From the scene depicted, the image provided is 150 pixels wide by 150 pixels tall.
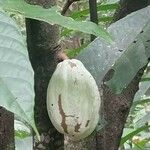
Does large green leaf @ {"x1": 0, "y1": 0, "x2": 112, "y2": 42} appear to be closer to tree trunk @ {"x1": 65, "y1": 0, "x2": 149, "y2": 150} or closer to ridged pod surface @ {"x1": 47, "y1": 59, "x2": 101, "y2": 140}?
ridged pod surface @ {"x1": 47, "y1": 59, "x2": 101, "y2": 140}

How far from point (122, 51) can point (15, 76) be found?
0.48 m

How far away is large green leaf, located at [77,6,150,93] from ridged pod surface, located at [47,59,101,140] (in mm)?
87

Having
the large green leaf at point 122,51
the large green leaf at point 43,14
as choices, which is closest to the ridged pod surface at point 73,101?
the large green leaf at point 122,51

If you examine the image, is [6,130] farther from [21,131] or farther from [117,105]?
[21,131]

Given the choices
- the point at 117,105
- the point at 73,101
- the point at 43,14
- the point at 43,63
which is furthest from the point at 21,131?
the point at 43,14

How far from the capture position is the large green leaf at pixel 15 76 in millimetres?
404

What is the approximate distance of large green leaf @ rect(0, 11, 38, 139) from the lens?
40 cm

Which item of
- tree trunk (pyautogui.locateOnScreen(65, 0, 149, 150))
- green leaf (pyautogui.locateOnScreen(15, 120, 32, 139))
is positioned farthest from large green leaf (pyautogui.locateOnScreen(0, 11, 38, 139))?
green leaf (pyautogui.locateOnScreen(15, 120, 32, 139))

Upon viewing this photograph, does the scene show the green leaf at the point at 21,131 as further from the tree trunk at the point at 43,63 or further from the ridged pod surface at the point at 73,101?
the ridged pod surface at the point at 73,101

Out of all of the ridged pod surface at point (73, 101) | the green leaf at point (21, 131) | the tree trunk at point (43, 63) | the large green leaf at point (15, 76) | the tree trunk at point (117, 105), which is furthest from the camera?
the green leaf at point (21, 131)

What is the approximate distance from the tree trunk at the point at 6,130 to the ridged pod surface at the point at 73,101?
0.46 ft

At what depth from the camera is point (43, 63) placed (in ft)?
2.79

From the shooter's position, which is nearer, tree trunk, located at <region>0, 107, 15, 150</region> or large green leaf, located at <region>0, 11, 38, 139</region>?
large green leaf, located at <region>0, 11, 38, 139</region>

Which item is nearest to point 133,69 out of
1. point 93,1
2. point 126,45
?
point 126,45
